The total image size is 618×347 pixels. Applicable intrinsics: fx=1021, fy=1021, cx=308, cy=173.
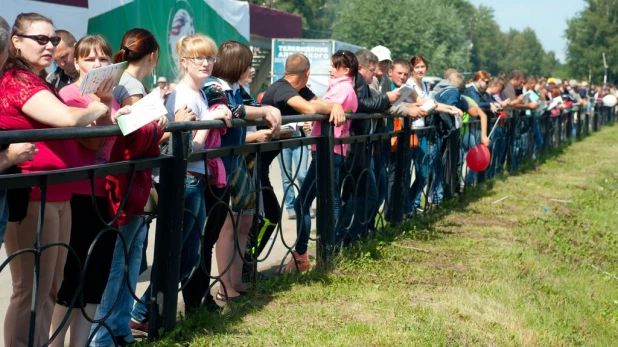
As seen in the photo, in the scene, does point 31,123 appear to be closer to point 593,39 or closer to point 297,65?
point 297,65

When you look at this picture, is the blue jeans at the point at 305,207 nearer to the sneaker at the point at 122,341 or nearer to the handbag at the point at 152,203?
the handbag at the point at 152,203

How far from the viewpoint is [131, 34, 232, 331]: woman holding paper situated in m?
5.14

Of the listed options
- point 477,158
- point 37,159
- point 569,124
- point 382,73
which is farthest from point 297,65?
point 569,124

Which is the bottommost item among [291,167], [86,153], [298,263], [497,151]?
[497,151]

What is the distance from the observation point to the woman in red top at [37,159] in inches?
152

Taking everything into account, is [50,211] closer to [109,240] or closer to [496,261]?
[109,240]

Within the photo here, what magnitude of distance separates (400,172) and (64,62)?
→ 3.25 meters

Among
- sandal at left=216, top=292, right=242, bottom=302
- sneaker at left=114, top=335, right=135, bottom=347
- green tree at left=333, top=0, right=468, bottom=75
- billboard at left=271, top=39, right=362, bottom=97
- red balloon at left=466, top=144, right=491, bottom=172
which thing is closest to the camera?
sneaker at left=114, top=335, right=135, bottom=347

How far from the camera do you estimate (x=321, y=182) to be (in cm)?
694

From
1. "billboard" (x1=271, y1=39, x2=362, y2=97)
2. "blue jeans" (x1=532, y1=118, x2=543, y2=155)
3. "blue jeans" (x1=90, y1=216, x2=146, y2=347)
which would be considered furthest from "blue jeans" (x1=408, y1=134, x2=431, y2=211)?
"billboard" (x1=271, y1=39, x2=362, y2=97)

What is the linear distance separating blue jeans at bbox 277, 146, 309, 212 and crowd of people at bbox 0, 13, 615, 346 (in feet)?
0.06

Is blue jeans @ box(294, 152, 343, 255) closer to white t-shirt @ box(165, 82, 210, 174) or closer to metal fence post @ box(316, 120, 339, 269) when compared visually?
metal fence post @ box(316, 120, 339, 269)

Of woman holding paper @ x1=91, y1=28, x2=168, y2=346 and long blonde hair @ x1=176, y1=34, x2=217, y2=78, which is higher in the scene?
long blonde hair @ x1=176, y1=34, x2=217, y2=78

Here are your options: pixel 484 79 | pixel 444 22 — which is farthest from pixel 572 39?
pixel 484 79
